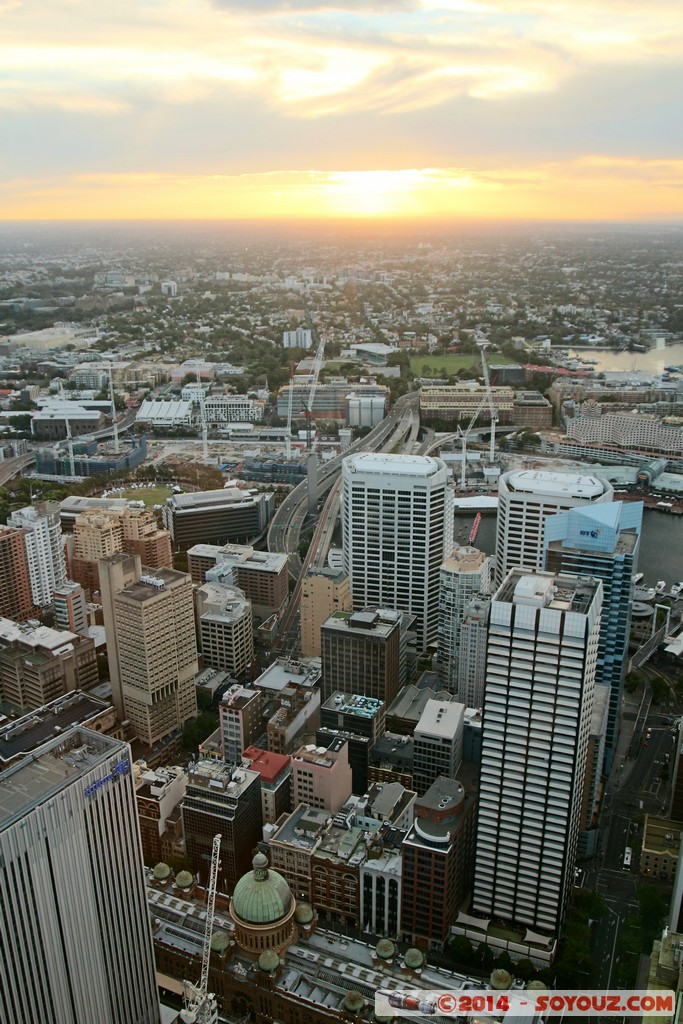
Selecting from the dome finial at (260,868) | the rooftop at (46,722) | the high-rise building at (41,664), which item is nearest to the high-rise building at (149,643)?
the rooftop at (46,722)

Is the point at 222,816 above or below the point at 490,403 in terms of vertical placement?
above

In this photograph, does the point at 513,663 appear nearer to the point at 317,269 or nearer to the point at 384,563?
the point at 384,563

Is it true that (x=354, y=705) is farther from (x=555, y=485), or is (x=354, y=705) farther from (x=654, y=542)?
(x=654, y=542)

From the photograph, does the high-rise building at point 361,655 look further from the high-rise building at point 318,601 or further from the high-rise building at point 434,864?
the high-rise building at point 434,864

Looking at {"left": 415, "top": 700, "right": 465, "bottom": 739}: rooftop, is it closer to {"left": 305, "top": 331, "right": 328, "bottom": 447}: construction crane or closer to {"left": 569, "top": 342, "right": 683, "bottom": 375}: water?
{"left": 305, "top": 331, "right": 328, "bottom": 447}: construction crane

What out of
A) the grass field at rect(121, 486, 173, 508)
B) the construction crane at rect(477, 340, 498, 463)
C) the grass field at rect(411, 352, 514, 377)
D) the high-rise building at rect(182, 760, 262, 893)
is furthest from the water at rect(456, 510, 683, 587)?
the grass field at rect(411, 352, 514, 377)

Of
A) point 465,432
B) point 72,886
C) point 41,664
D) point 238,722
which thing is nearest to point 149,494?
point 465,432
